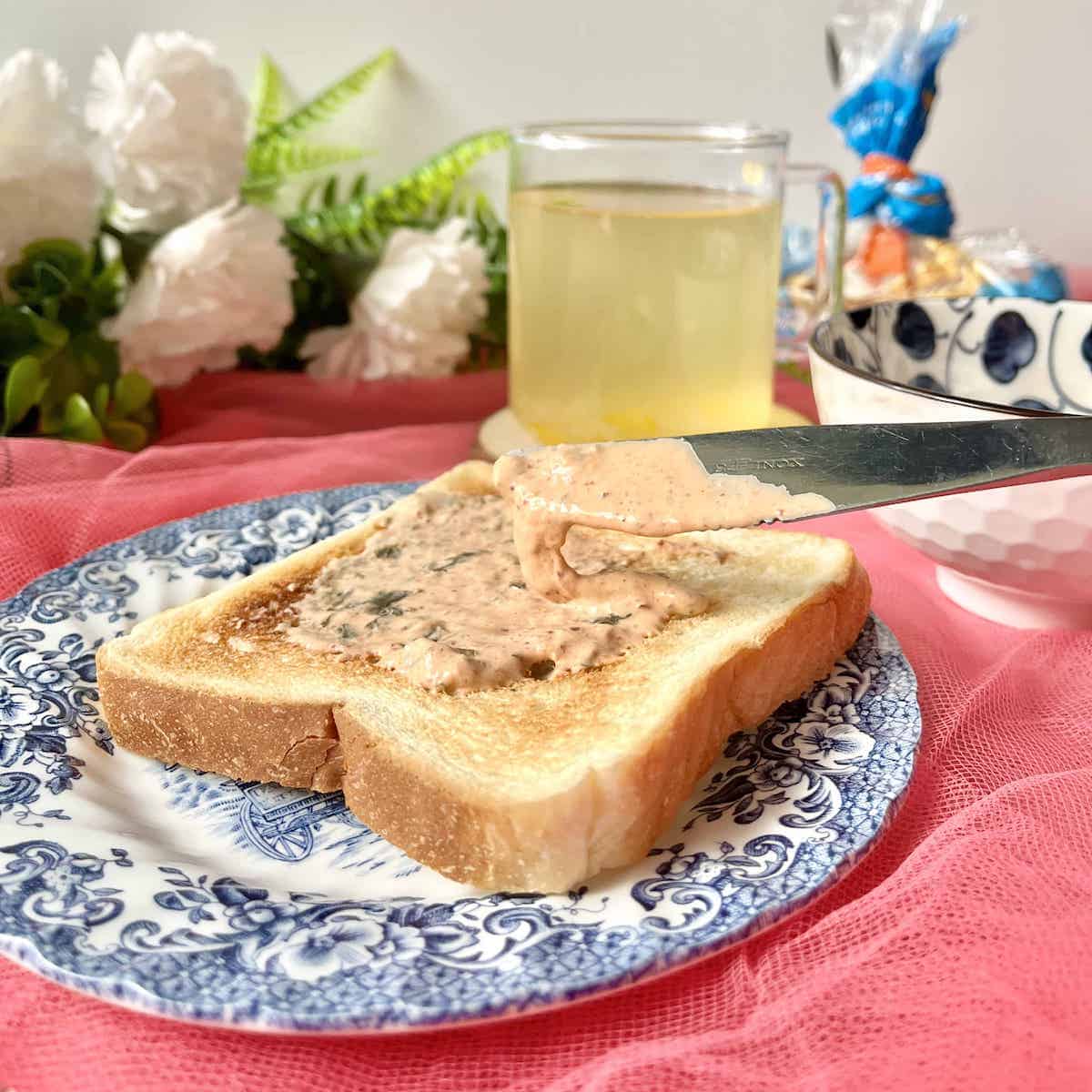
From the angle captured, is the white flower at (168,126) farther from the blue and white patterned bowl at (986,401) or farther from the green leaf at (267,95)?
the blue and white patterned bowl at (986,401)

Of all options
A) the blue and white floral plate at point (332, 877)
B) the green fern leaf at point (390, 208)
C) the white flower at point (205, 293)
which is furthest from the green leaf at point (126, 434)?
the blue and white floral plate at point (332, 877)

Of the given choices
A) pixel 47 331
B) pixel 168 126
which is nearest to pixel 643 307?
pixel 168 126

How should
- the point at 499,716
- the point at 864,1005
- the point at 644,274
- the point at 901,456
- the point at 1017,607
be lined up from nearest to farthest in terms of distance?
the point at 864,1005
the point at 499,716
the point at 901,456
the point at 1017,607
the point at 644,274

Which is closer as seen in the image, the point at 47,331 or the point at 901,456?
the point at 901,456

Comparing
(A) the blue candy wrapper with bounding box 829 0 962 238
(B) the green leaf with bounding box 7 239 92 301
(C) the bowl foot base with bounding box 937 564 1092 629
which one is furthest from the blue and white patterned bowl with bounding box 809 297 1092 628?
(B) the green leaf with bounding box 7 239 92 301

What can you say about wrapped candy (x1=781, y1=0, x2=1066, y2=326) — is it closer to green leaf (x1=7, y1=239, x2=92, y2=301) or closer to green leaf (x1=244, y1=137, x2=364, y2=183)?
green leaf (x1=244, y1=137, x2=364, y2=183)

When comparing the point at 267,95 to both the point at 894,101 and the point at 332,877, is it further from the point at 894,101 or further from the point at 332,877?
the point at 332,877
